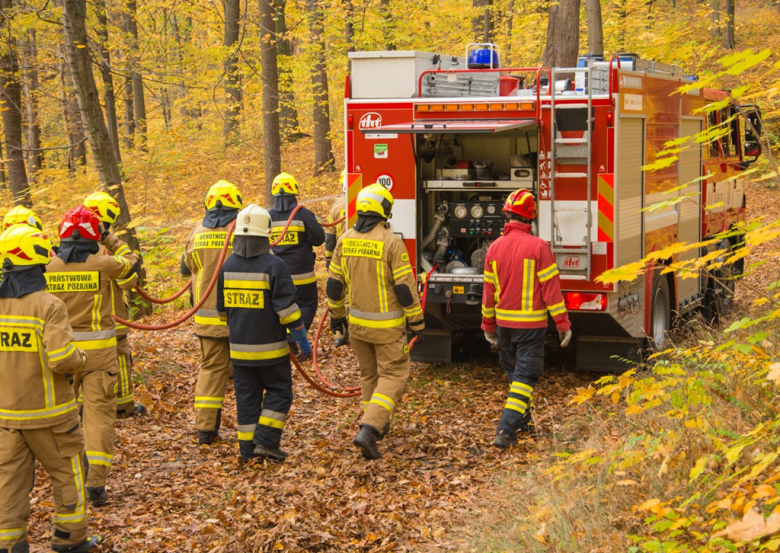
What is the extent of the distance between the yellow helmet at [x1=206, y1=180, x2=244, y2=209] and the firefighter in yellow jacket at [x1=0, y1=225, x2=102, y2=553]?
7.76ft

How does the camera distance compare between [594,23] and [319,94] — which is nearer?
[594,23]

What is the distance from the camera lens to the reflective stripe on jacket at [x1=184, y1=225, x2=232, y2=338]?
6750 millimetres

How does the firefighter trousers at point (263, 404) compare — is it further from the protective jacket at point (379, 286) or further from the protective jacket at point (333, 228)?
the protective jacket at point (333, 228)

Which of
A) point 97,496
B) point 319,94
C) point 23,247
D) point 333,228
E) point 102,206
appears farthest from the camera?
point 319,94

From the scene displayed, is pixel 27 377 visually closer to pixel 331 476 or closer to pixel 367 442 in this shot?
pixel 331 476

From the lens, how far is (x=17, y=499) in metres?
4.50

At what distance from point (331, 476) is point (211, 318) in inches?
68.8

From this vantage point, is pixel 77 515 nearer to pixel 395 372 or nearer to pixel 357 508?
pixel 357 508

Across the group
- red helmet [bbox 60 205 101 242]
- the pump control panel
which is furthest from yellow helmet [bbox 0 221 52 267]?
the pump control panel

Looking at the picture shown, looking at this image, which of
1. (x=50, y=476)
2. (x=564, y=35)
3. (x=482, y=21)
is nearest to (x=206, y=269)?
(x=50, y=476)

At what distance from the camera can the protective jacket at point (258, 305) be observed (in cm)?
602

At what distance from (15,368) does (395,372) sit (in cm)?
293

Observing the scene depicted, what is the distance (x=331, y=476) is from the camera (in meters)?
5.87

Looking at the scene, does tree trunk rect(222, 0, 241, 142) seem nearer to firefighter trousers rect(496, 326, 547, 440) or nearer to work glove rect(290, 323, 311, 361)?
work glove rect(290, 323, 311, 361)
